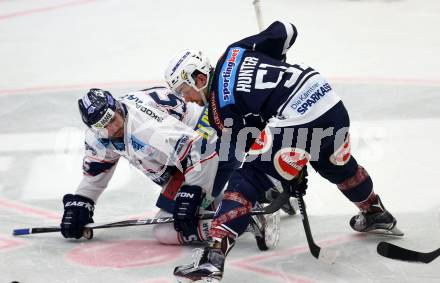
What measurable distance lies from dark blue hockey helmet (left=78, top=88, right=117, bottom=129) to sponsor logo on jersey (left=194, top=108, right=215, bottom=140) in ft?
1.54

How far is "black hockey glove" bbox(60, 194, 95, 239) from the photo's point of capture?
4.18 m

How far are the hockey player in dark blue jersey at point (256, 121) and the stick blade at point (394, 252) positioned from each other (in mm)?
405

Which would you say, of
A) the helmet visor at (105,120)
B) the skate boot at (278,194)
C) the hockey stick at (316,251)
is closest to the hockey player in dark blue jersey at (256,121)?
the hockey stick at (316,251)

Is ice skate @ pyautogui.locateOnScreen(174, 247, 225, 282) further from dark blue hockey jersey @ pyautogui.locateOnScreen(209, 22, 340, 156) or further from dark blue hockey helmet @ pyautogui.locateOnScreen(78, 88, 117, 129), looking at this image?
dark blue hockey helmet @ pyautogui.locateOnScreen(78, 88, 117, 129)

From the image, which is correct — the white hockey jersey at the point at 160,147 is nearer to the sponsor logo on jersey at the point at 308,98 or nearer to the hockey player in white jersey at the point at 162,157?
the hockey player in white jersey at the point at 162,157

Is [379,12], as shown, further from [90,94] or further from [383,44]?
[90,94]

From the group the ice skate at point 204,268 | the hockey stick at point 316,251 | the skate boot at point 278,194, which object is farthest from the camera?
the skate boot at point 278,194

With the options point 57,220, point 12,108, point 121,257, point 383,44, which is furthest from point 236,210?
point 383,44

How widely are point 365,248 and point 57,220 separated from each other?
5.58 ft

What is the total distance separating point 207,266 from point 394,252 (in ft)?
2.69

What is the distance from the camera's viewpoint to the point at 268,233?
13.1ft

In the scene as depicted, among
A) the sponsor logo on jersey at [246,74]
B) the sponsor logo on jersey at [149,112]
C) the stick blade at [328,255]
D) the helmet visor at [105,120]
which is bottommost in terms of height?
the stick blade at [328,255]

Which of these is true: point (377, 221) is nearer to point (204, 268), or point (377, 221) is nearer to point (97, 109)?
point (204, 268)

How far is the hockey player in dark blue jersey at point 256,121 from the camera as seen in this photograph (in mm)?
3473
